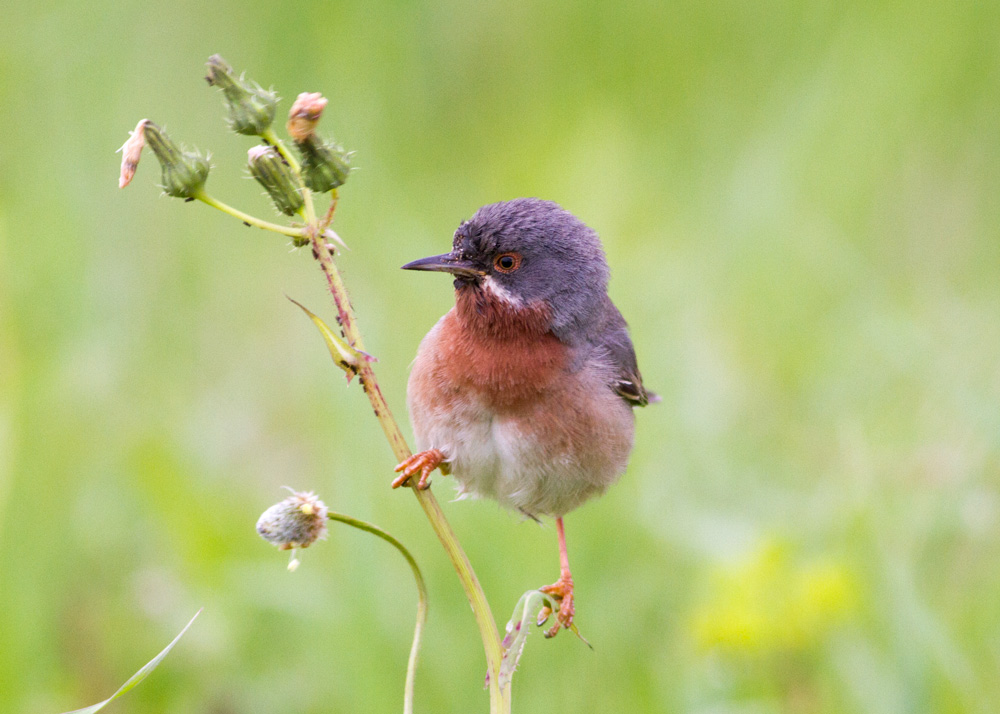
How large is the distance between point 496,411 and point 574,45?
581 cm

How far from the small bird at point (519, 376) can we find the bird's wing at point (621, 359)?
22 cm

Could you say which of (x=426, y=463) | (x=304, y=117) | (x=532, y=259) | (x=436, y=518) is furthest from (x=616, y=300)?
(x=436, y=518)

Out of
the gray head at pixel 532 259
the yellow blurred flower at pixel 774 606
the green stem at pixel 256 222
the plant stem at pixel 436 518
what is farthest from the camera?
the yellow blurred flower at pixel 774 606

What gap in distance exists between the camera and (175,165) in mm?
2516

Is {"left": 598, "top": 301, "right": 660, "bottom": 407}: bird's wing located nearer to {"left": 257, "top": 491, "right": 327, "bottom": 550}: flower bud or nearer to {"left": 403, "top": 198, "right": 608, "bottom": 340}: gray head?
{"left": 403, "top": 198, "right": 608, "bottom": 340}: gray head

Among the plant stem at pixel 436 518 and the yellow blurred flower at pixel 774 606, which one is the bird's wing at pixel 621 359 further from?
the plant stem at pixel 436 518

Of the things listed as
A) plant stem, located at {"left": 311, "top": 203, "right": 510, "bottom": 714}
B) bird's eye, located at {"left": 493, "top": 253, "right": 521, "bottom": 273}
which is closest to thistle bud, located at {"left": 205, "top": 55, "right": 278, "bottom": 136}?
plant stem, located at {"left": 311, "top": 203, "right": 510, "bottom": 714}

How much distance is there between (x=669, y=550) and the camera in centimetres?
554

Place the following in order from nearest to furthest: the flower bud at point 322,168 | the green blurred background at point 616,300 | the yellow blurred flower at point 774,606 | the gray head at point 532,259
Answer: the flower bud at point 322,168
the gray head at point 532,259
the yellow blurred flower at point 774,606
the green blurred background at point 616,300

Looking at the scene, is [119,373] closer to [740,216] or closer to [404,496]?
[404,496]

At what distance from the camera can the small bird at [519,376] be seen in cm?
420

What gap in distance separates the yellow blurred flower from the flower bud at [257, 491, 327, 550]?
244 cm

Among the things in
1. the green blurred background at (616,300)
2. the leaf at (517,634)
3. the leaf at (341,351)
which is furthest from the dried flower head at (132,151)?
the green blurred background at (616,300)

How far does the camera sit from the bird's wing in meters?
→ 4.72
